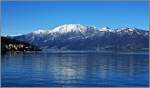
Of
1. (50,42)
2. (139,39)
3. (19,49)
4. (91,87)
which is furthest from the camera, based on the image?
(139,39)

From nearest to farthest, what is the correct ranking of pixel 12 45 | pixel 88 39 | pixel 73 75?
pixel 73 75, pixel 12 45, pixel 88 39

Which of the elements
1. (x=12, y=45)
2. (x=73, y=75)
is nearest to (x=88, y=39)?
(x=12, y=45)

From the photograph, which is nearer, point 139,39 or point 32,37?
point 32,37

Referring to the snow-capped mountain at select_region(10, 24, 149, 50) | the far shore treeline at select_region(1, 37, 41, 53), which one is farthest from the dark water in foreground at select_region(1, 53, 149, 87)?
the snow-capped mountain at select_region(10, 24, 149, 50)

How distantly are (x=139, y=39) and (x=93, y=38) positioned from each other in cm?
1552

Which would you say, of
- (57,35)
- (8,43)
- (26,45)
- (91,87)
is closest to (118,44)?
(57,35)

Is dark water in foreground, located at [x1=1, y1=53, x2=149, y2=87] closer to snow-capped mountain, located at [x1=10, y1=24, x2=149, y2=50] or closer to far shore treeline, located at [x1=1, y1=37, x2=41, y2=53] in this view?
far shore treeline, located at [x1=1, y1=37, x2=41, y2=53]

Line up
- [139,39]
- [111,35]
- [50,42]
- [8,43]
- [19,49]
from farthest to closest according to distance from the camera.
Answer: [111,35]
[139,39]
[50,42]
[19,49]
[8,43]

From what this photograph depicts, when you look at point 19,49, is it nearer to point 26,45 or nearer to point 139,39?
point 26,45

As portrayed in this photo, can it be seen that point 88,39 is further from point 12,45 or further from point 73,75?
point 73,75

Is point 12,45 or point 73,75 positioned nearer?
point 73,75

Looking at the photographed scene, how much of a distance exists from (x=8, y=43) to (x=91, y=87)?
45.0 m

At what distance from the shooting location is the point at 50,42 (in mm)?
112750

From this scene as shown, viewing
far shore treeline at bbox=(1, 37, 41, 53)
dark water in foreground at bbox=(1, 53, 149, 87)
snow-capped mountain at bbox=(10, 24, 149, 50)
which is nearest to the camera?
dark water in foreground at bbox=(1, 53, 149, 87)
